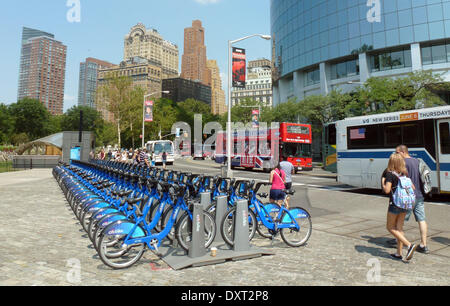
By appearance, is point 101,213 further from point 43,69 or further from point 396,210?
point 43,69

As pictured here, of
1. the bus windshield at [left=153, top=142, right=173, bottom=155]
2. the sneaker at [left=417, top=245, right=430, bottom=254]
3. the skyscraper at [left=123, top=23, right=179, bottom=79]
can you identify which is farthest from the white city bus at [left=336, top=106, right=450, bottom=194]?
the skyscraper at [left=123, top=23, right=179, bottom=79]

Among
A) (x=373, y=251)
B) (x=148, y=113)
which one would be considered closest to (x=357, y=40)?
(x=148, y=113)

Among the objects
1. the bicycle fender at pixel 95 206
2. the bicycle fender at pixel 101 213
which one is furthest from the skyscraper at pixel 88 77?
the bicycle fender at pixel 101 213

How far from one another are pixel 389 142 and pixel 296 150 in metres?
11.7

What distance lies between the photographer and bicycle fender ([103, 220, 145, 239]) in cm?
473

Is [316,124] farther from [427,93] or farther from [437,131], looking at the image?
[437,131]

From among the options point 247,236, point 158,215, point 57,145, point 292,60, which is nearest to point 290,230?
point 247,236

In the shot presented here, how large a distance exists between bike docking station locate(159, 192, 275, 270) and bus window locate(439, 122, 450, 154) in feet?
30.3

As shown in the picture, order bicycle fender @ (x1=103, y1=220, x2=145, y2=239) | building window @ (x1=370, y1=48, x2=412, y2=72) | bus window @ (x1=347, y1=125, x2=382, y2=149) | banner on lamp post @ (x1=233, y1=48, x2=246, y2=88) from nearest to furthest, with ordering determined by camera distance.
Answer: bicycle fender @ (x1=103, y1=220, x2=145, y2=239) < bus window @ (x1=347, y1=125, x2=382, y2=149) < banner on lamp post @ (x1=233, y1=48, x2=246, y2=88) < building window @ (x1=370, y1=48, x2=412, y2=72)

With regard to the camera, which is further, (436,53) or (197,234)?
(436,53)

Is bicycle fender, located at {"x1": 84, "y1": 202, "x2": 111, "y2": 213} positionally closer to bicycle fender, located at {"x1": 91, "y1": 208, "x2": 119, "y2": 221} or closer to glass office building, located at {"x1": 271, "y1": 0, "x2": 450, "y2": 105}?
bicycle fender, located at {"x1": 91, "y1": 208, "x2": 119, "y2": 221}

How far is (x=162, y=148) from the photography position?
126 feet

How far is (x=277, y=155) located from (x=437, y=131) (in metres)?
13.3

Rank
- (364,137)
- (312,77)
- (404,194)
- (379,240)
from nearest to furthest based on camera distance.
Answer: (404,194) → (379,240) → (364,137) → (312,77)
